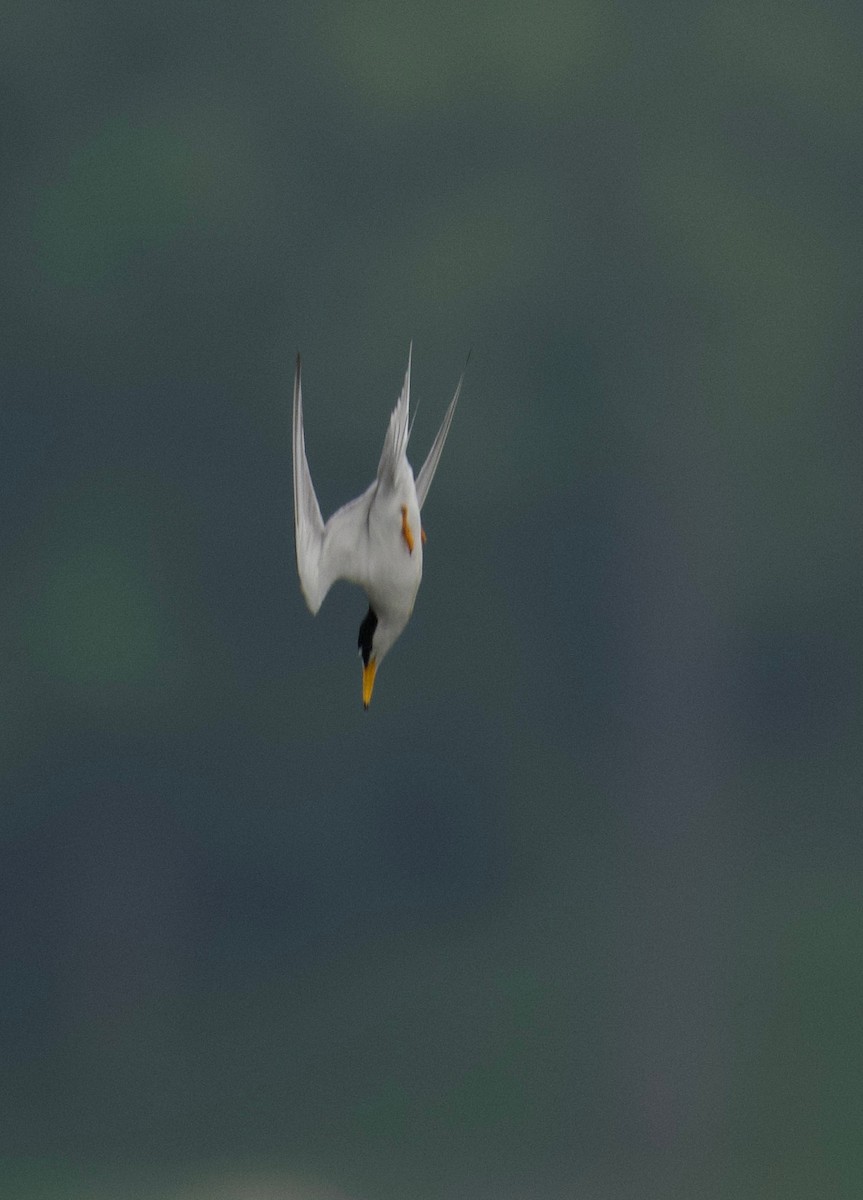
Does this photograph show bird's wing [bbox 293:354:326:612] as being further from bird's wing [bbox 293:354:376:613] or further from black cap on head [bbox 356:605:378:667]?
black cap on head [bbox 356:605:378:667]

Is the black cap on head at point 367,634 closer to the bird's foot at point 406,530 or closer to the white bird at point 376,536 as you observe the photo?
the white bird at point 376,536

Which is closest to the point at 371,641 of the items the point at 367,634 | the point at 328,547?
the point at 367,634

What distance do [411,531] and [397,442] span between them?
8cm

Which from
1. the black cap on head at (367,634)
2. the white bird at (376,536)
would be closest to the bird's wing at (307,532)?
the white bird at (376,536)

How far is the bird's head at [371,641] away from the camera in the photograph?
154 cm

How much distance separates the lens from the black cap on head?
1.55 metres

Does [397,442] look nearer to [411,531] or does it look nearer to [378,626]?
[411,531]

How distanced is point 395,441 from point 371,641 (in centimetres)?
25

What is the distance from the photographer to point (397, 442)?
1389 millimetres

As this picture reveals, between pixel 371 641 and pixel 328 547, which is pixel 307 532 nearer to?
pixel 328 547

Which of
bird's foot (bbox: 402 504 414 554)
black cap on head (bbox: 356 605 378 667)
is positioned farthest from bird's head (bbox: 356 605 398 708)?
bird's foot (bbox: 402 504 414 554)

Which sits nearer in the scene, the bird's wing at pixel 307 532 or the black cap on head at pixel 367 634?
the bird's wing at pixel 307 532

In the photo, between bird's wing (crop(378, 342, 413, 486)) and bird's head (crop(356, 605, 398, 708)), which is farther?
bird's head (crop(356, 605, 398, 708))

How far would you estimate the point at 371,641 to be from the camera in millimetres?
1567
